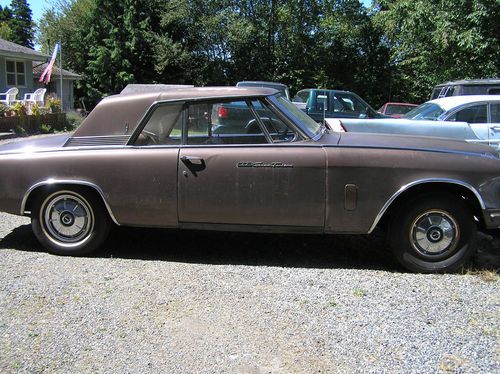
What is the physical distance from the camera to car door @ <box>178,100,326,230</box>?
4.50 meters

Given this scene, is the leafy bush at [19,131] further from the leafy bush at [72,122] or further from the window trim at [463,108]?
the window trim at [463,108]

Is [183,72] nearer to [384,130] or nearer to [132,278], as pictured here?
[384,130]

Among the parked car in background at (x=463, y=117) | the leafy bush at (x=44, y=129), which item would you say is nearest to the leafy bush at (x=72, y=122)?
the leafy bush at (x=44, y=129)

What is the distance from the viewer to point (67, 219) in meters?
4.89

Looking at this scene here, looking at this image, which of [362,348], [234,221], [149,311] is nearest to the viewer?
[362,348]

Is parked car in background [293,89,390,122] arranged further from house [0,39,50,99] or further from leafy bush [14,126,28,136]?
house [0,39,50,99]

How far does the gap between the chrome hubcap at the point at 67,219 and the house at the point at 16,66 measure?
69.6 feet

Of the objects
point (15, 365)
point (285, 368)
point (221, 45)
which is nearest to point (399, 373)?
point (285, 368)

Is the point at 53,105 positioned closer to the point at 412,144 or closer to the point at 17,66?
the point at 17,66

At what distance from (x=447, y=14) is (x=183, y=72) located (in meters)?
16.7

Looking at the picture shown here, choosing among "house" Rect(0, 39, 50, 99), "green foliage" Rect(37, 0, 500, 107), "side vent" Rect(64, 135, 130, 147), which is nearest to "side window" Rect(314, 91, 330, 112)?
"side vent" Rect(64, 135, 130, 147)

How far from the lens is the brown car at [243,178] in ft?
14.7

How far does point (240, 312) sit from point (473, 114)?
683cm

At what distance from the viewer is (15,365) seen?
310cm
